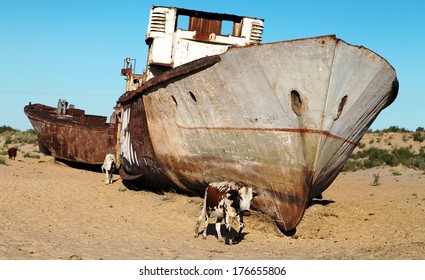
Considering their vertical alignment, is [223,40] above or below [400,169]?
above

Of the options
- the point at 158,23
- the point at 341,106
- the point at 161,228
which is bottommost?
the point at 161,228

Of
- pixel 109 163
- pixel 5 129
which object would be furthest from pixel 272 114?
pixel 5 129

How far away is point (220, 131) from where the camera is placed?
8438 millimetres

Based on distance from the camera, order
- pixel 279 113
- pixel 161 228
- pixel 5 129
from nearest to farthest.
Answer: pixel 279 113, pixel 161 228, pixel 5 129

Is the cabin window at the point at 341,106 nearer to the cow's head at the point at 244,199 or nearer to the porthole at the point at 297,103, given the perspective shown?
the porthole at the point at 297,103

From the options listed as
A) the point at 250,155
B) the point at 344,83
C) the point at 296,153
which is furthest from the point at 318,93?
the point at 250,155

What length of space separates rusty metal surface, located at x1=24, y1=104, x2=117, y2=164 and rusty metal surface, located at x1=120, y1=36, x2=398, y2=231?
7.83m

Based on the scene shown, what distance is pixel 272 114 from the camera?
7.64m

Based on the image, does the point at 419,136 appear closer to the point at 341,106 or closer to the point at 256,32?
the point at 256,32

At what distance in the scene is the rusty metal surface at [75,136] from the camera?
16.9 m

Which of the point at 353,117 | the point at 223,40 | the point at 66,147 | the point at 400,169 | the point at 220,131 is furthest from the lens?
the point at 400,169

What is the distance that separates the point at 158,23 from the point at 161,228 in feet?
17.4

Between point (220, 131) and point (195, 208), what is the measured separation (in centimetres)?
159
